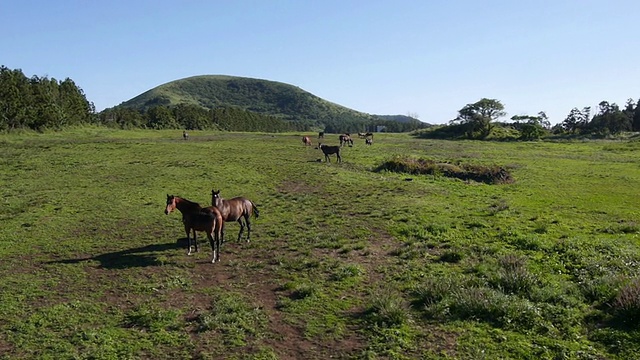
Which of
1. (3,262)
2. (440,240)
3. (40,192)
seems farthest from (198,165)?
(440,240)

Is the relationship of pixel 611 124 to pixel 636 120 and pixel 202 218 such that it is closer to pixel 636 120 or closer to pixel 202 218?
pixel 636 120

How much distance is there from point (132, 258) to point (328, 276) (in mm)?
6575

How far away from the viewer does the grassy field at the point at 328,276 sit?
8.98m

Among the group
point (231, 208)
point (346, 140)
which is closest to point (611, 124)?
point (346, 140)

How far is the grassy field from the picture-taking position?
29.5 feet

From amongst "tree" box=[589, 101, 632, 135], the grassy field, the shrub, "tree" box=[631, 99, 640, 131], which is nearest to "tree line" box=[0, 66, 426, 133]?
the grassy field

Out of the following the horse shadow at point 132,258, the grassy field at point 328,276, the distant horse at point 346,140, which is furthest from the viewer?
the distant horse at point 346,140

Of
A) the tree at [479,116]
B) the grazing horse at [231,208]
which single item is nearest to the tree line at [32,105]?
the grazing horse at [231,208]

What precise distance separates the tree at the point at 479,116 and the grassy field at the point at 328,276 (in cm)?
7848

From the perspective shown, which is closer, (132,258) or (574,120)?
(132,258)

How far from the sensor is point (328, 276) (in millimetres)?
12805

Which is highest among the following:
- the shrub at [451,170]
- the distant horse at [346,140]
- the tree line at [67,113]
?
the tree line at [67,113]

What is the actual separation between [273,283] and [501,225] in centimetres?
1059

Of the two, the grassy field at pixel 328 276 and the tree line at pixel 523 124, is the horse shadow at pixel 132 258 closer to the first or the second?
the grassy field at pixel 328 276
